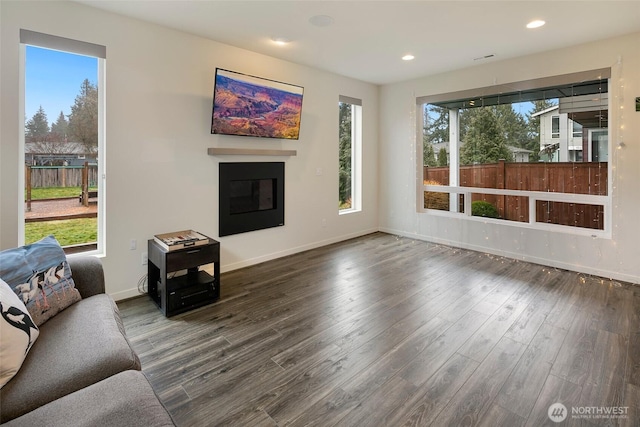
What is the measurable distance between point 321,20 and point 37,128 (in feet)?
8.90

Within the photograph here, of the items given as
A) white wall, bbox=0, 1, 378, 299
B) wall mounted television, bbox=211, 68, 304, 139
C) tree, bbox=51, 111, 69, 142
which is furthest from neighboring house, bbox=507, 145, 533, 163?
tree, bbox=51, 111, 69, 142

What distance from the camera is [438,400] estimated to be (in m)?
1.90

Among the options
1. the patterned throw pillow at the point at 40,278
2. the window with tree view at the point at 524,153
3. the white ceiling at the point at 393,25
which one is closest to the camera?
the patterned throw pillow at the point at 40,278

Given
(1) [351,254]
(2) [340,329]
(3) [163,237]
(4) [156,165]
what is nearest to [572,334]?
(2) [340,329]

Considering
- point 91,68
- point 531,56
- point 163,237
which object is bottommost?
point 163,237

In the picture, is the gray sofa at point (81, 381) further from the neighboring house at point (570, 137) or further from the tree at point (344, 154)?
the neighboring house at point (570, 137)

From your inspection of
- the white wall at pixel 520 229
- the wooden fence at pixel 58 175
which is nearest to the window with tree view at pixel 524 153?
the white wall at pixel 520 229

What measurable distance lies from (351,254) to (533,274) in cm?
226

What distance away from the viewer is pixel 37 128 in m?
2.91

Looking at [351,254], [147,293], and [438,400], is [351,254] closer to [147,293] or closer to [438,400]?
[147,293]

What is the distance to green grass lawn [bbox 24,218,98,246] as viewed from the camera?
9.80 ft

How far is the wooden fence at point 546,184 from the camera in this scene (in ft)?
13.2

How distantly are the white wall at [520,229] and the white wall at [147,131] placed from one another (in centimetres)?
206

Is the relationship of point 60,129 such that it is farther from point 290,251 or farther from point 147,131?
point 290,251
